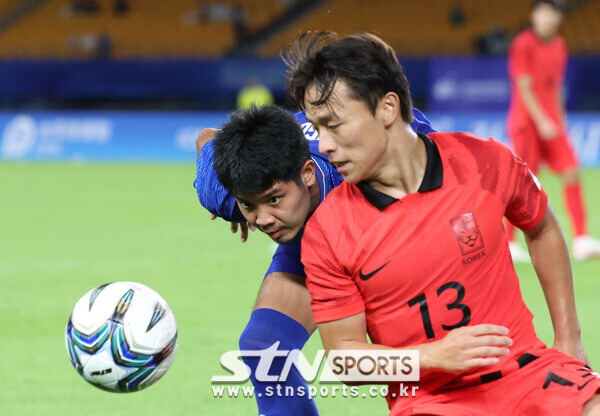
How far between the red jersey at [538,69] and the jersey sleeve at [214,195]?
18.8 feet

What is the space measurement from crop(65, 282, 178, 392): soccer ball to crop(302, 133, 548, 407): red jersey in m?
1.15

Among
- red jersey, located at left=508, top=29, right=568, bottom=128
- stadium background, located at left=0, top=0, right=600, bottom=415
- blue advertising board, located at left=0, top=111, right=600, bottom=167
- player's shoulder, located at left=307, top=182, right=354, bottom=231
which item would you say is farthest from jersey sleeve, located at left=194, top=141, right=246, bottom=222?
blue advertising board, located at left=0, top=111, right=600, bottom=167

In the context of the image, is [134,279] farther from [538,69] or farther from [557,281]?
[557,281]

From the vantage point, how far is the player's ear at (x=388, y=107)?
10.4ft

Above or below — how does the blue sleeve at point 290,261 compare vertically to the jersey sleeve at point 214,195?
below

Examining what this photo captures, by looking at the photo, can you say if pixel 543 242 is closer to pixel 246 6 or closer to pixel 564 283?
pixel 564 283

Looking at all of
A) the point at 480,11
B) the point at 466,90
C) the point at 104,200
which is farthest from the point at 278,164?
the point at 480,11

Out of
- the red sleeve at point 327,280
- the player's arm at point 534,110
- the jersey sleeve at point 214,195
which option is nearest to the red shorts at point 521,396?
the red sleeve at point 327,280

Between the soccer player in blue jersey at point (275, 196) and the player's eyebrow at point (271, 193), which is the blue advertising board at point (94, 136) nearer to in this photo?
the soccer player in blue jersey at point (275, 196)

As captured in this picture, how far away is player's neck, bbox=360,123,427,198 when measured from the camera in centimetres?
327

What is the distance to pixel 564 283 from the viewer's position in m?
3.52

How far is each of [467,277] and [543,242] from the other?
448 mm

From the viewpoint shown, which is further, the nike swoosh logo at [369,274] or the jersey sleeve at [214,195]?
the jersey sleeve at [214,195]

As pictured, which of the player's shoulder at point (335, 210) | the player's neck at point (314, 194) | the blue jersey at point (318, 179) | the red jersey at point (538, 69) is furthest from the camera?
the red jersey at point (538, 69)
